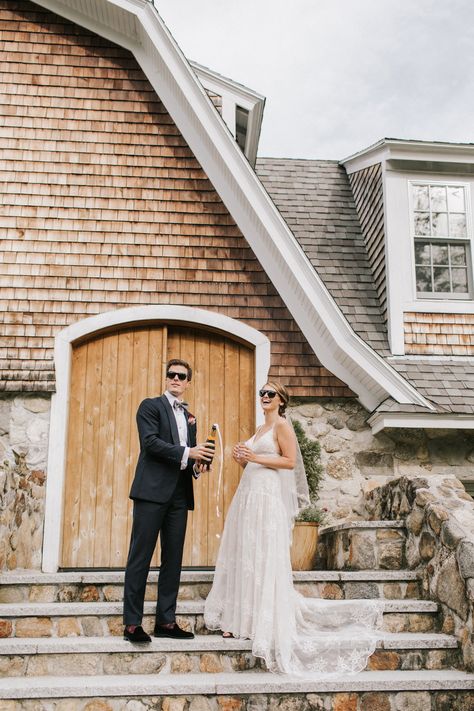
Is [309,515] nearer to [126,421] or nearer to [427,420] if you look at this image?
[427,420]

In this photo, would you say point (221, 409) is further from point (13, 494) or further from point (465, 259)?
point (465, 259)

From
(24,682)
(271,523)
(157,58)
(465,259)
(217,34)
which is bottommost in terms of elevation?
(24,682)

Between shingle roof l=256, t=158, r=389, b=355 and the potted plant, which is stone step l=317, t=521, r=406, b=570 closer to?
the potted plant

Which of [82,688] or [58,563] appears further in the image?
[58,563]

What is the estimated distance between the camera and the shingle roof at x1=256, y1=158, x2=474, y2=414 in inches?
261

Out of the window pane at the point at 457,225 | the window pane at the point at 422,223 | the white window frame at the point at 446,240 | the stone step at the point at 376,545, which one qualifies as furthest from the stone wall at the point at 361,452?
the window pane at the point at 457,225

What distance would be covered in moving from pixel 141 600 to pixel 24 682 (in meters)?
0.77

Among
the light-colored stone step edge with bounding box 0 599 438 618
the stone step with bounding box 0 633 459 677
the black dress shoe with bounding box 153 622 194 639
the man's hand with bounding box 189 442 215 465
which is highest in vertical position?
the man's hand with bounding box 189 442 215 465

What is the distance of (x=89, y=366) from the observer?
6.81 metres

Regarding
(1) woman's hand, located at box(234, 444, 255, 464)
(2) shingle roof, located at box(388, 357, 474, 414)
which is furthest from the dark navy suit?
(2) shingle roof, located at box(388, 357, 474, 414)

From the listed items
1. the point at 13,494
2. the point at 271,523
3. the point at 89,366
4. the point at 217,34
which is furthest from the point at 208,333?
the point at 217,34

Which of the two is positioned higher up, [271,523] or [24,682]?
[271,523]

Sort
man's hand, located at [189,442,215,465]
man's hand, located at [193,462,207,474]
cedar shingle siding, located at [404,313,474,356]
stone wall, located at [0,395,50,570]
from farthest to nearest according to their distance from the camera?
cedar shingle siding, located at [404,313,474,356] → stone wall, located at [0,395,50,570] → man's hand, located at [193,462,207,474] → man's hand, located at [189,442,215,465]

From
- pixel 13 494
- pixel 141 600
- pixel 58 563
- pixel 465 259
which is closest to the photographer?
pixel 141 600
